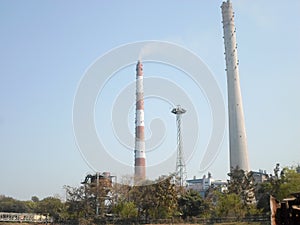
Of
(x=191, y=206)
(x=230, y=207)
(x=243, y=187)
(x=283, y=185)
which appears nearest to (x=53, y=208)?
(x=191, y=206)

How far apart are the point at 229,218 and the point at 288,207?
3062 cm

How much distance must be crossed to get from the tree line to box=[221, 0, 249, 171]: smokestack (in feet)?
30.8

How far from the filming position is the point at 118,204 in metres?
44.6

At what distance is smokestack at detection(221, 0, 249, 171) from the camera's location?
59312 mm

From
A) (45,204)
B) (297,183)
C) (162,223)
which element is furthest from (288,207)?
(45,204)

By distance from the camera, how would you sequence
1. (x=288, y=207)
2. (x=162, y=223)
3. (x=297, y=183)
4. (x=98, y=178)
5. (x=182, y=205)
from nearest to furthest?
(x=288, y=207), (x=297, y=183), (x=162, y=223), (x=182, y=205), (x=98, y=178)

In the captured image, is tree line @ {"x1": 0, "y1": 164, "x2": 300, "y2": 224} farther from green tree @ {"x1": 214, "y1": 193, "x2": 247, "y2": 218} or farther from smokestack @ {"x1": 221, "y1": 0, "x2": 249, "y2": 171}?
smokestack @ {"x1": 221, "y1": 0, "x2": 249, "y2": 171}

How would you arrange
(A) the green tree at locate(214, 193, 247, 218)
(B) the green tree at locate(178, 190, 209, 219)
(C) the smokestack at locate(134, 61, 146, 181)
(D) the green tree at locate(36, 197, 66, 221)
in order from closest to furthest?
(A) the green tree at locate(214, 193, 247, 218) → (B) the green tree at locate(178, 190, 209, 219) → (D) the green tree at locate(36, 197, 66, 221) → (C) the smokestack at locate(134, 61, 146, 181)

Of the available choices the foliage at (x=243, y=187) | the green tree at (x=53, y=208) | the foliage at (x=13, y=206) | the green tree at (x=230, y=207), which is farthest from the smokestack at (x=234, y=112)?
the foliage at (x=13, y=206)

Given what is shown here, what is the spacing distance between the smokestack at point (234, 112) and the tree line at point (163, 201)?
938cm

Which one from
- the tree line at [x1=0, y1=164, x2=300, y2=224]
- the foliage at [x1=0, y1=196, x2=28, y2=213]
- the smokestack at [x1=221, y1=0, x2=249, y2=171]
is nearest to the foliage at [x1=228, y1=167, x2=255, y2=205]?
the tree line at [x1=0, y1=164, x2=300, y2=224]

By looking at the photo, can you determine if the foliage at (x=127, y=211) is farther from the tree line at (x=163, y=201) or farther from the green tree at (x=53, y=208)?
the green tree at (x=53, y=208)

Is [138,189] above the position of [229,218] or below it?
above

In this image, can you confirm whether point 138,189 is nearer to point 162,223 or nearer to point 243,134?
point 162,223
